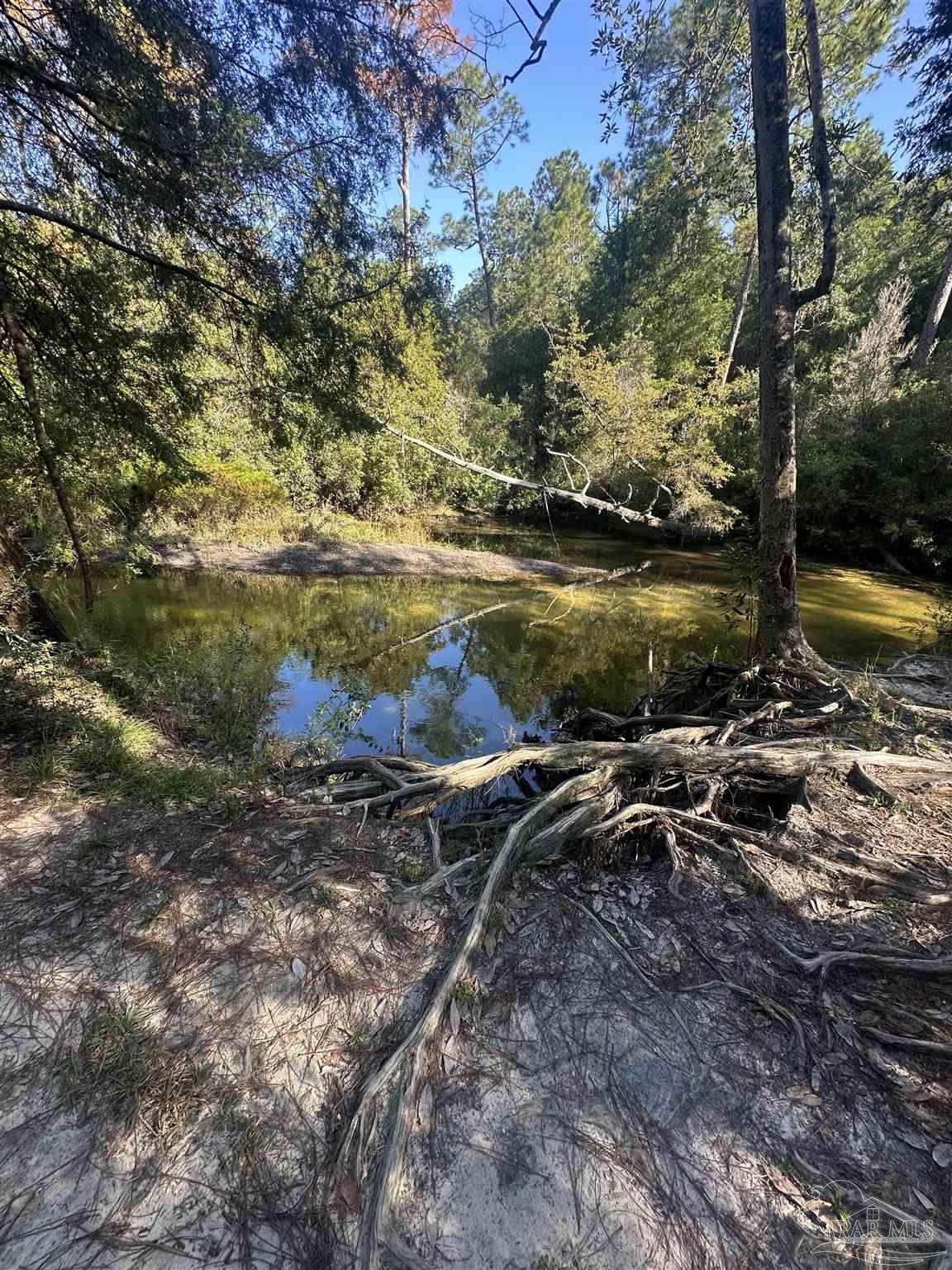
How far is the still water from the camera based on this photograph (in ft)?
19.7

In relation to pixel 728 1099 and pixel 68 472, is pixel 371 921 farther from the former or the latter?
pixel 68 472

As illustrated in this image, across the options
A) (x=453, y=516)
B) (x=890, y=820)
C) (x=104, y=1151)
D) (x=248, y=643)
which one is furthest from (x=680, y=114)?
(x=453, y=516)

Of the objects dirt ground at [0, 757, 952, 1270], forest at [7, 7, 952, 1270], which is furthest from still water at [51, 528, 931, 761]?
dirt ground at [0, 757, 952, 1270]

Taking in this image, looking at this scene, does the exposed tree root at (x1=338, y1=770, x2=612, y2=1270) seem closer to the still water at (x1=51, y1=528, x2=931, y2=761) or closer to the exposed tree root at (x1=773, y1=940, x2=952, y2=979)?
the exposed tree root at (x1=773, y1=940, x2=952, y2=979)

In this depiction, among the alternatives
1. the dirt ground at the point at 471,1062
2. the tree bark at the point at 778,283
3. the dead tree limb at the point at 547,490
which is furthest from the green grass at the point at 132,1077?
the dead tree limb at the point at 547,490

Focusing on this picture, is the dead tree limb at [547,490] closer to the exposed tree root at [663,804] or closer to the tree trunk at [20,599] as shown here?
the tree trunk at [20,599]

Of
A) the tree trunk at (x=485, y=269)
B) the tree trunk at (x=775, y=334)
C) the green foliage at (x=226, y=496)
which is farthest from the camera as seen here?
the tree trunk at (x=485, y=269)

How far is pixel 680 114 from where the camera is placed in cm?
568

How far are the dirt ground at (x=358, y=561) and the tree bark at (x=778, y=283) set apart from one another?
844 centimetres

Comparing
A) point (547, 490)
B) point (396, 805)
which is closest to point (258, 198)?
point (396, 805)

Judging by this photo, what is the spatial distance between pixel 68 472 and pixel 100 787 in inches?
146

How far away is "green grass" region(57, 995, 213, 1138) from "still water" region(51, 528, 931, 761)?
129 inches

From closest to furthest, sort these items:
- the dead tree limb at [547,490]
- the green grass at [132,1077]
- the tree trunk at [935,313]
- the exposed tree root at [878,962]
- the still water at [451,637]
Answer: the green grass at [132,1077], the exposed tree root at [878,962], the still water at [451,637], the dead tree limb at [547,490], the tree trunk at [935,313]

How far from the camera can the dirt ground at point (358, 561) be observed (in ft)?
39.4
